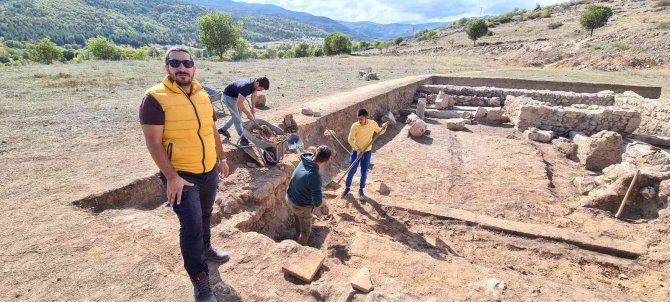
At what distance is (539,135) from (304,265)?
9998 mm

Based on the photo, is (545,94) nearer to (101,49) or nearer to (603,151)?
(603,151)

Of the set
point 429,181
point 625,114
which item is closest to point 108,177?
point 429,181

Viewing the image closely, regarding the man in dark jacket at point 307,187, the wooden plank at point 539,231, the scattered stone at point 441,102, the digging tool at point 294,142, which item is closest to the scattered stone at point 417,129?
the scattered stone at point 441,102

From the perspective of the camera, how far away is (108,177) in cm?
513

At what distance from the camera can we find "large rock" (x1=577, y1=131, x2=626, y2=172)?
28.2 ft

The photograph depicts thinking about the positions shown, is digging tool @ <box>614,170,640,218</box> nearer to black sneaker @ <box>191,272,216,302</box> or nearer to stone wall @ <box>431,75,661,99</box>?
black sneaker @ <box>191,272,216,302</box>

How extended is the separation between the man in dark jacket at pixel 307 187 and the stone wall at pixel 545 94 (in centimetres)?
1261

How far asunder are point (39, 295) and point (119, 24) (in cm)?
17671

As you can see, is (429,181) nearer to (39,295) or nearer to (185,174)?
(185,174)

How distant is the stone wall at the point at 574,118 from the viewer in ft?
34.6

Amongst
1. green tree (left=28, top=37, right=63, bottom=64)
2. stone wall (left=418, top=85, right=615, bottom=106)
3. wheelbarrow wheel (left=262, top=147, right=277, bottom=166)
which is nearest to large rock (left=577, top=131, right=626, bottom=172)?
stone wall (left=418, top=85, right=615, bottom=106)

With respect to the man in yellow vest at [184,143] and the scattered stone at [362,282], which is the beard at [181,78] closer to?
the man in yellow vest at [184,143]

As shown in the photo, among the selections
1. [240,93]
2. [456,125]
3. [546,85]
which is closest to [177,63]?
[240,93]

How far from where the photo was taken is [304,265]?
11.5 ft
